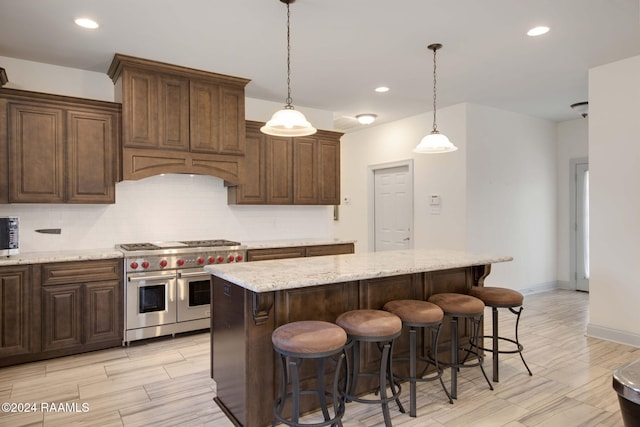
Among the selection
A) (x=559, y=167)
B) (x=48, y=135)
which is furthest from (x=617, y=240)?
(x=48, y=135)

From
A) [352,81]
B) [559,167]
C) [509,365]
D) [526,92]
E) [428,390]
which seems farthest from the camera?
[559,167]

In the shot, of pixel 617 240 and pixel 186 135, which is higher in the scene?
pixel 186 135

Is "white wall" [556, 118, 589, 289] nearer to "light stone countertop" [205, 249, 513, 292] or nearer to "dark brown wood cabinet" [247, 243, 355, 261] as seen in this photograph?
"dark brown wood cabinet" [247, 243, 355, 261]

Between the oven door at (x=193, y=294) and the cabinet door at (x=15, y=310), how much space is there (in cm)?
126

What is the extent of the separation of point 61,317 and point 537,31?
4827 millimetres

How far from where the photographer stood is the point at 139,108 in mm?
3850

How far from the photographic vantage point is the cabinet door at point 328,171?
541 cm

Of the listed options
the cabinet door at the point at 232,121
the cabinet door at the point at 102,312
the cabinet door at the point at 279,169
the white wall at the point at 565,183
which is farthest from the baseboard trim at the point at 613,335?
the cabinet door at the point at 102,312

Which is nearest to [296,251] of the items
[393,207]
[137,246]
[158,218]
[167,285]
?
[167,285]

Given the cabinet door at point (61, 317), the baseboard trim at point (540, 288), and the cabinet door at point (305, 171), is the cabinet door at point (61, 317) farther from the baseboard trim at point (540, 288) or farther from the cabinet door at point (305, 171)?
the baseboard trim at point (540, 288)

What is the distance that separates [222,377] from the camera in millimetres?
2625

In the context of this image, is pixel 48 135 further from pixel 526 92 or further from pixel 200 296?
pixel 526 92

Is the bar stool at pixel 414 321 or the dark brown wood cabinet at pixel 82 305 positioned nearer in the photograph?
the bar stool at pixel 414 321

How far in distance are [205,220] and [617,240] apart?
4523mm
